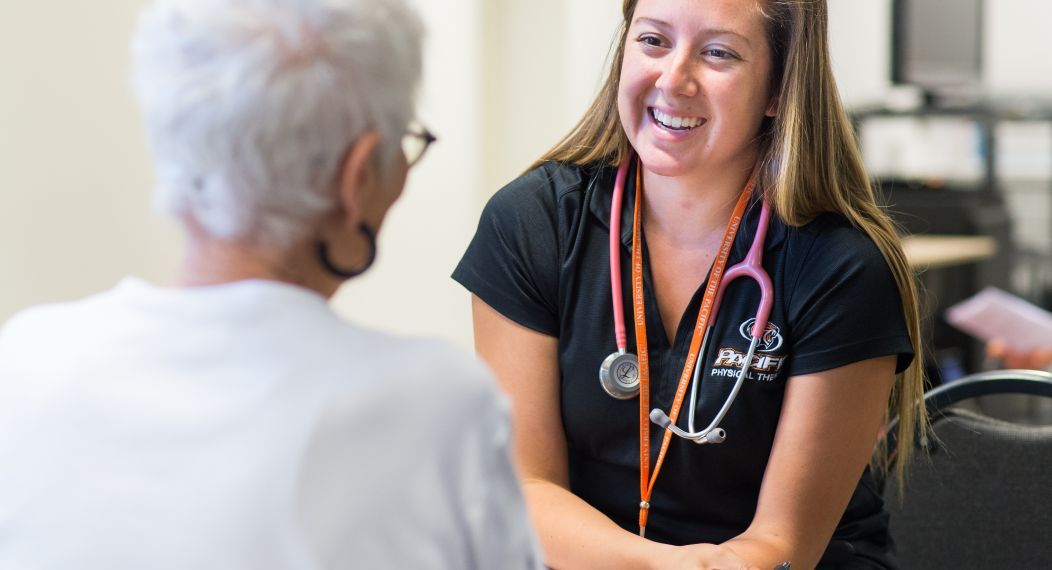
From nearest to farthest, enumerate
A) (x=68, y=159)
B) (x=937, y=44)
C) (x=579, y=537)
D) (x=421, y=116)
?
1. (x=421, y=116)
2. (x=579, y=537)
3. (x=68, y=159)
4. (x=937, y=44)

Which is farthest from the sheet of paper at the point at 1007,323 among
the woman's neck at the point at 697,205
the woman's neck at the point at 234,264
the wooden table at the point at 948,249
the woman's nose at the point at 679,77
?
the woman's neck at the point at 234,264

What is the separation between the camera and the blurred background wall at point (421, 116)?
183 cm

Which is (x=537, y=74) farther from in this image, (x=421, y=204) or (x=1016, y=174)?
(x=1016, y=174)

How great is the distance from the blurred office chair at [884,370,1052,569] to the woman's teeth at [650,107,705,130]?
1.72 feet

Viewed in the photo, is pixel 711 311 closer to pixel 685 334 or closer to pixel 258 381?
pixel 685 334

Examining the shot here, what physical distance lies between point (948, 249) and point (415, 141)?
3.15 meters

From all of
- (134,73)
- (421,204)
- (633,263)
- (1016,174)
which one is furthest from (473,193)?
(1016,174)

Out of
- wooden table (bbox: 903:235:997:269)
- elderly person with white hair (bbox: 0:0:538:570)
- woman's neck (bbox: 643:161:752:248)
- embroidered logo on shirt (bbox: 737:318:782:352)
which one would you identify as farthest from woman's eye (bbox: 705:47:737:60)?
wooden table (bbox: 903:235:997:269)

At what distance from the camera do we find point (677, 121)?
1.41 metres

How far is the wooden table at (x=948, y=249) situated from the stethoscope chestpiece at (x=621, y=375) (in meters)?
2.16

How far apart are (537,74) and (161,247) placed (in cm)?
163

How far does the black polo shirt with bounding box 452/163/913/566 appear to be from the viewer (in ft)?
4.38

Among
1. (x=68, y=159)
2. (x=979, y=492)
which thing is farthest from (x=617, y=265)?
(x=68, y=159)

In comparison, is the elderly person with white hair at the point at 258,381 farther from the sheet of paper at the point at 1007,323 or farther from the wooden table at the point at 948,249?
the wooden table at the point at 948,249
